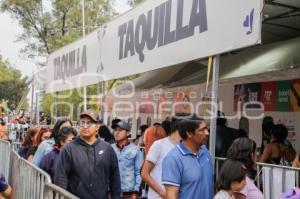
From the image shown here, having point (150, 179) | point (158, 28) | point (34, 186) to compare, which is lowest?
point (34, 186)

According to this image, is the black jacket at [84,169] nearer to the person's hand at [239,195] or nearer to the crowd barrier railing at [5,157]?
the person's hand at [239,195]

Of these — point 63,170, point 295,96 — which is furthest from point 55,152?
point 295,96

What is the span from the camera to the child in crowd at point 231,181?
12.4 feet

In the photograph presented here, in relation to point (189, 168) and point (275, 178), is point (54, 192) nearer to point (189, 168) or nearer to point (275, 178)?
point (189, 168)

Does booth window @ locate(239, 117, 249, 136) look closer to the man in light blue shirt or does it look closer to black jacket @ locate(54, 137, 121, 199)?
black jacket @ locate(54, 137, 121, 199)

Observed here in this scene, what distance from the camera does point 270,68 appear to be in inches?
335

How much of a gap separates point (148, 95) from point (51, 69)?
299cm

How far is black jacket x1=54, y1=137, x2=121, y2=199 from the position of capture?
4.72m

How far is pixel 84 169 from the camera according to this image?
4.76 metres

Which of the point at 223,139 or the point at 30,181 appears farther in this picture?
the point at 223,139

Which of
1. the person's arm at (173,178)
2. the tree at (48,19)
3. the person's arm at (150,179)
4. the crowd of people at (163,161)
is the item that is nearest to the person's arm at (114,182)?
the crowd of people at (163,161)

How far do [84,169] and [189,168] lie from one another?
4.14 ft

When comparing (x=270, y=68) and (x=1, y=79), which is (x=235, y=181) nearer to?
(x=270, y=68)

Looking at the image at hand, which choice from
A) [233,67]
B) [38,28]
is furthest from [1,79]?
[233,67]
